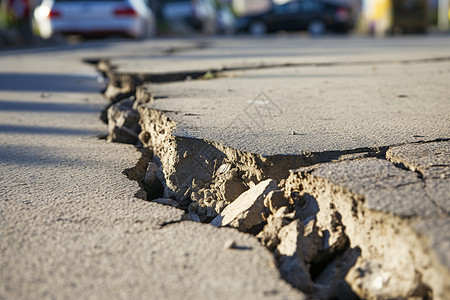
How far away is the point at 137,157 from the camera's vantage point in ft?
7.66

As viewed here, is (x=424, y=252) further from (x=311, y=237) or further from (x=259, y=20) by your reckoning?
(x=259, y=20)

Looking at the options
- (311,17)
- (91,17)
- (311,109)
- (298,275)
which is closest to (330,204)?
(298,275)

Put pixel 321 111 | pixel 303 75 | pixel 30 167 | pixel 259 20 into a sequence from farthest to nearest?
1. pixel 259 20
2. pixel 303 75
3. pixel 321 111
4. pixel 30 167

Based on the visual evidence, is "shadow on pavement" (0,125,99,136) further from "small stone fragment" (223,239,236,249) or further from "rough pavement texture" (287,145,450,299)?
"small stone fragment" (223,239,236,249)

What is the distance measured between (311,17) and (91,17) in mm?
8394

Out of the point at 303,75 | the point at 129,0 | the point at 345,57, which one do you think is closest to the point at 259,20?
the point at 129,0

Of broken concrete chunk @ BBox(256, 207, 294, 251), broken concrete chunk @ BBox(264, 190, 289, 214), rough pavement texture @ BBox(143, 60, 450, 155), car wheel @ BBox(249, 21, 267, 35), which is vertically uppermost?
car wheel @ BBox(249, 21, 267, 35)

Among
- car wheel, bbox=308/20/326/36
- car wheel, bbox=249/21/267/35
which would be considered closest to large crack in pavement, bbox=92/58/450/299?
car wheel, bbox=308/20/326/36

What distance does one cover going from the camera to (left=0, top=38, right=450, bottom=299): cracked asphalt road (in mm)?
1245

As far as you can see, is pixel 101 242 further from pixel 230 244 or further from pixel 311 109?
pixel 311 109

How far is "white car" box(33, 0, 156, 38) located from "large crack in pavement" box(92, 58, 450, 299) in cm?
820

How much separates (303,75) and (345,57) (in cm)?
163

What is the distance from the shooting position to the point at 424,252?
118 cm

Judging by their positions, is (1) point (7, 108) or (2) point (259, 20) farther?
(2) point (259, 20)
